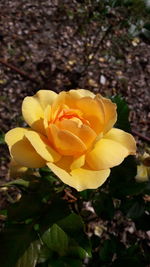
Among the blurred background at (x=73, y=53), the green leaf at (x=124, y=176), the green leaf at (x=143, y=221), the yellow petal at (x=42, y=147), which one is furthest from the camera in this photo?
the blurred background at (x=73, y=53)

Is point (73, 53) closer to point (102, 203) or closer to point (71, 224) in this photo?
point (102, 203)

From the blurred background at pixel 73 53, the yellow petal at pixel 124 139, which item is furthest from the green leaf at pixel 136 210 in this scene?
the blurred background at pixel 73 53

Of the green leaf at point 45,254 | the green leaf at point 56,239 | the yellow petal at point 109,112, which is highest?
the yellow petal at point 109,112

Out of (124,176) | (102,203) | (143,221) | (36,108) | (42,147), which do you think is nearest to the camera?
(42,147)

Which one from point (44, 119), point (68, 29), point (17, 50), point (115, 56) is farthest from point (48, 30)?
point (44, 119)

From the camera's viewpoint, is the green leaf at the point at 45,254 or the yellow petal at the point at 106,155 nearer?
the yellow petal at the point at 106,155

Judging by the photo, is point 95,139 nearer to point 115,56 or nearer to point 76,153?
point 76,153

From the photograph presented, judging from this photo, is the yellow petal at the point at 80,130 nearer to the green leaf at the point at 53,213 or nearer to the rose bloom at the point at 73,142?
the rose bloom at the point at 73,142

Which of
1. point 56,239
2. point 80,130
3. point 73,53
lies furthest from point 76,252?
point 73,53
